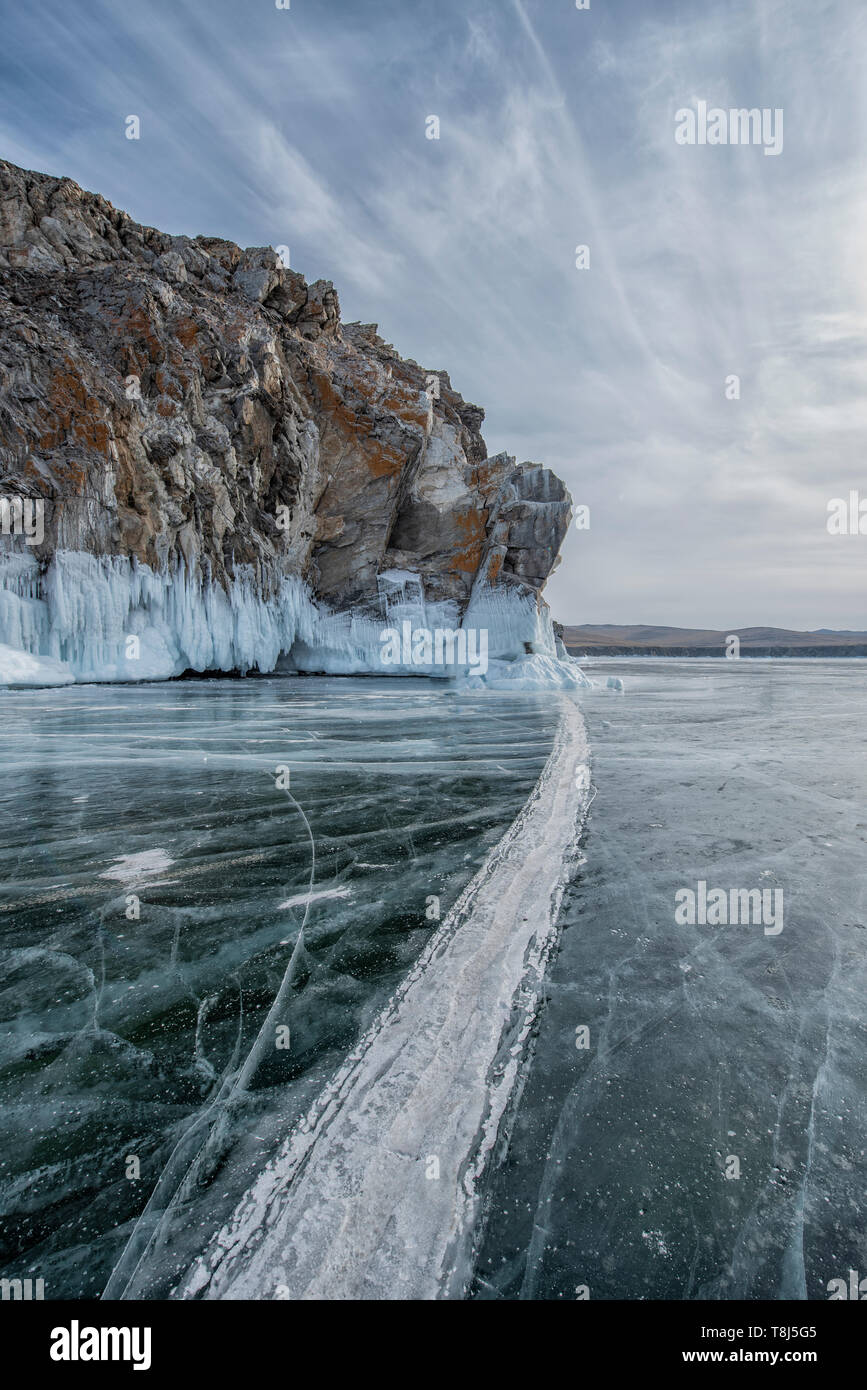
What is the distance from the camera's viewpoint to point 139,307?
82.3ft

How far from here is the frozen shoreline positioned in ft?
4.43

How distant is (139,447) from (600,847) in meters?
26.7

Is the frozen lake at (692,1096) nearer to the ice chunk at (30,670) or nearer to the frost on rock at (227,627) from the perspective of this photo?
the frost on rock at (227,627)

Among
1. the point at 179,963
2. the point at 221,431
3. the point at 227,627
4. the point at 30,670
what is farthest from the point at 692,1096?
the point at 221,431

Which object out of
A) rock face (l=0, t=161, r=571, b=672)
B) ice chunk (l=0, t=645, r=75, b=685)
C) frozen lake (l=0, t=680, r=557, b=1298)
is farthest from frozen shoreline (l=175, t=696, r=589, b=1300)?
rock face (l=0, t=161, r=571, b=672)

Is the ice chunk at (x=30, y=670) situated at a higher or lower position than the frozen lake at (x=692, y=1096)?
higher

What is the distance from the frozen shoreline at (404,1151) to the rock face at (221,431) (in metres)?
24.7

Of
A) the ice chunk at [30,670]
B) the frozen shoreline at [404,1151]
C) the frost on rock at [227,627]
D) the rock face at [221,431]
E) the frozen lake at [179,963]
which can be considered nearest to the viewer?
the frozen shoreline at [404,1151]

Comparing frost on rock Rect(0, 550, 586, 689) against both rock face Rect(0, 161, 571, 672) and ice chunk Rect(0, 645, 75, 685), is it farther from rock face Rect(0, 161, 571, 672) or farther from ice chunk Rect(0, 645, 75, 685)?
rock face Rect(0, 161, 571, 672)

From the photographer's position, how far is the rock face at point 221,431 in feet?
72.5

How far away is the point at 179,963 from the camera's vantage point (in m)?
2.76

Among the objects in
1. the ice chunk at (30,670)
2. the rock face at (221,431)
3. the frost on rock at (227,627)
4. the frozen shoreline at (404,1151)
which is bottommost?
the frozen shoreline at (404,1151)

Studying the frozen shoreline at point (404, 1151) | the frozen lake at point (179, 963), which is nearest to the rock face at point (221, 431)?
the frozen lake at point (179, 963)

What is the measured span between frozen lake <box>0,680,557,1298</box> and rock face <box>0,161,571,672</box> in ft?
65.7
